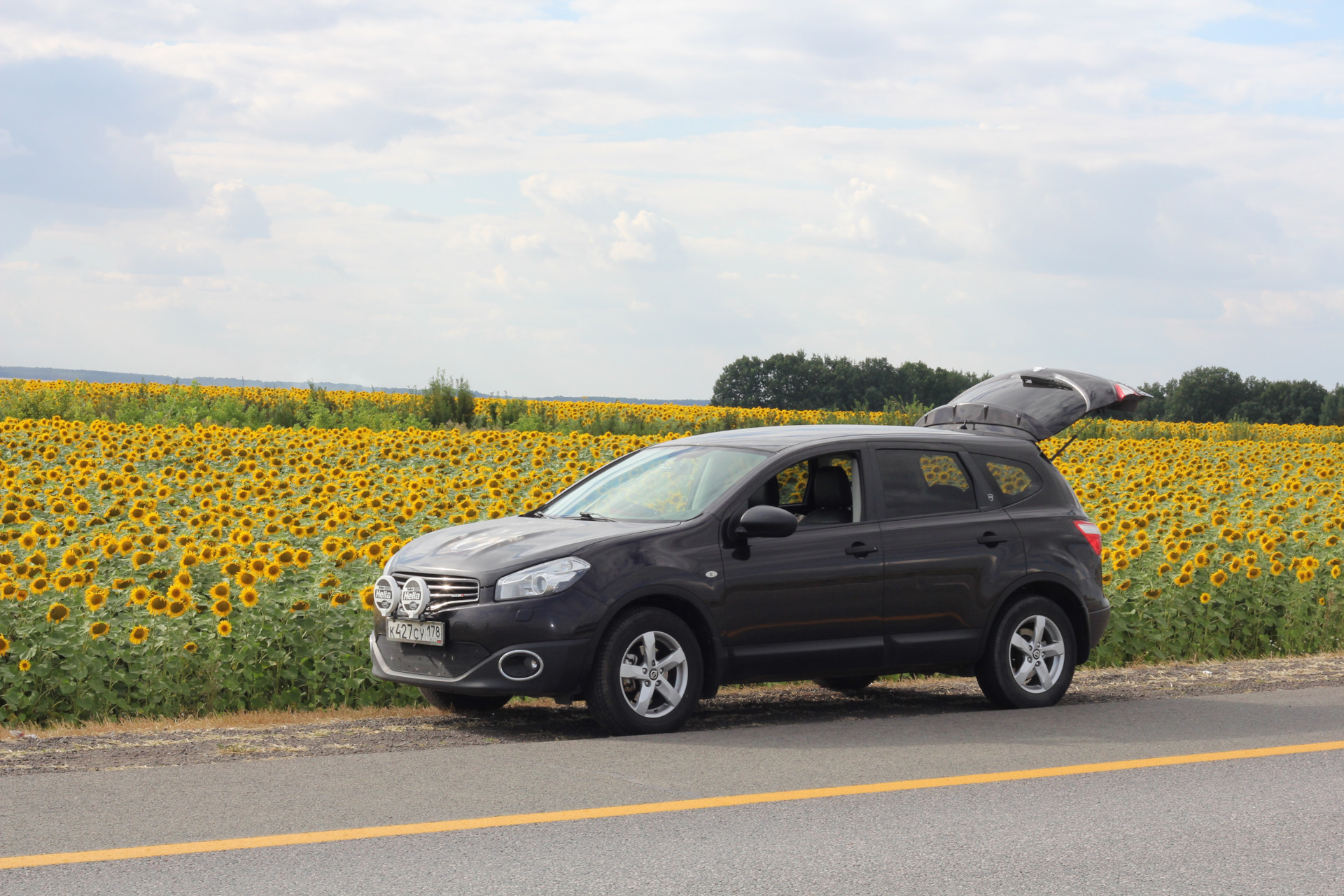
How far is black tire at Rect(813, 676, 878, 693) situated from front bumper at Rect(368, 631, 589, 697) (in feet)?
9.17

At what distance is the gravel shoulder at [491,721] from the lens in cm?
776

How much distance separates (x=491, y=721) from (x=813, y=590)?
6.70 ft

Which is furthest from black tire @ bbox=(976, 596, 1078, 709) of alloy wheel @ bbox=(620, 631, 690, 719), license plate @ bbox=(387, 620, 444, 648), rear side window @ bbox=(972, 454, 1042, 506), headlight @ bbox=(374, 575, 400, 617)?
headlight @ bbox=(374, 575, 400, 617)

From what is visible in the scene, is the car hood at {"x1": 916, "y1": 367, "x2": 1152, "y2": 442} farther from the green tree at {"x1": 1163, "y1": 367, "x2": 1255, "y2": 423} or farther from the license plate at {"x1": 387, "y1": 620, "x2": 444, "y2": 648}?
the green tree at {"x1": 1163, "y1": 367, "x2": 1255, "y2": 423}

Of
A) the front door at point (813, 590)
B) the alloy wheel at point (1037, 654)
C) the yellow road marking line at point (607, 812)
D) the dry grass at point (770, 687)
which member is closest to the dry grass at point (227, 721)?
the dry grass at point (770, 687)

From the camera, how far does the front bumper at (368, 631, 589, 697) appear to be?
7.96 metres

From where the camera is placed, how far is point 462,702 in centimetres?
908

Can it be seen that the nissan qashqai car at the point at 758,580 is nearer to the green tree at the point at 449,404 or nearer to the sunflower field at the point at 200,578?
the sunflower field at the point at 200,578

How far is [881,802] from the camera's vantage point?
6680 millimetres

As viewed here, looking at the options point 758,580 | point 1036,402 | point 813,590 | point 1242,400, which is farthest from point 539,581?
point 1242,400

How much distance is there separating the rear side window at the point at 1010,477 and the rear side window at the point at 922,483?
19 centimetres

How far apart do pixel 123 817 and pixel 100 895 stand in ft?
3.76

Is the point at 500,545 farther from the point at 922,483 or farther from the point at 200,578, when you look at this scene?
the point at 200,578

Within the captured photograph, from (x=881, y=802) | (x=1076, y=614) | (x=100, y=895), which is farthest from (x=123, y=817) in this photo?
(x=1076, y=614)
